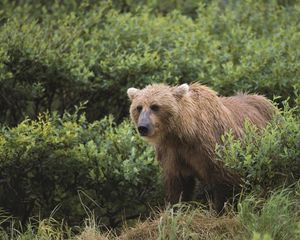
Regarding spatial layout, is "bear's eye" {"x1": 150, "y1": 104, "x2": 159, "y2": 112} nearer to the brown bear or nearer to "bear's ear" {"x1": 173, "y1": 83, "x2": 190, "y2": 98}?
the brown bear

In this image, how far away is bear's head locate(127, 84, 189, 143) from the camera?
7168 millimetres

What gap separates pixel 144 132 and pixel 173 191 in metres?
0.73

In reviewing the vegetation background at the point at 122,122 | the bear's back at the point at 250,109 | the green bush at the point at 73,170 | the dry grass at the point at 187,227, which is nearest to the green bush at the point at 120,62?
the vegetation background at the point at 122,122

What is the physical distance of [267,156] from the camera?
22.1ft

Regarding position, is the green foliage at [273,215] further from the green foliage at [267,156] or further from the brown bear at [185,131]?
the brown bear at [185,131]

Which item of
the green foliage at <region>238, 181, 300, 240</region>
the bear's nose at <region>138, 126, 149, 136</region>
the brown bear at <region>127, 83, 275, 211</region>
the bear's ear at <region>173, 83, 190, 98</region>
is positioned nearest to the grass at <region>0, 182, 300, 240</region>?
the green foliage at <region>238, 181, 300, 240</region>

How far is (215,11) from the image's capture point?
11.8 m

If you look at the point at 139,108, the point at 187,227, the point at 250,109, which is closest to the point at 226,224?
the point at 187,227

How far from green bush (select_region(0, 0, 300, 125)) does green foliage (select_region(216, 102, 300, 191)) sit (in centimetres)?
183

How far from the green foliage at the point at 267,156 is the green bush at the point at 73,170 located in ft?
4.58

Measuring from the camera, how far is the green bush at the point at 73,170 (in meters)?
7.99

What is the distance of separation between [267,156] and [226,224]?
26.7 inches

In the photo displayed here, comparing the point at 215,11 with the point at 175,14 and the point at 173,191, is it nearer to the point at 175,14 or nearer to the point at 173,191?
the point at 175,14

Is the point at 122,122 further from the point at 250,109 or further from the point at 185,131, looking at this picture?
the point at 185,131
